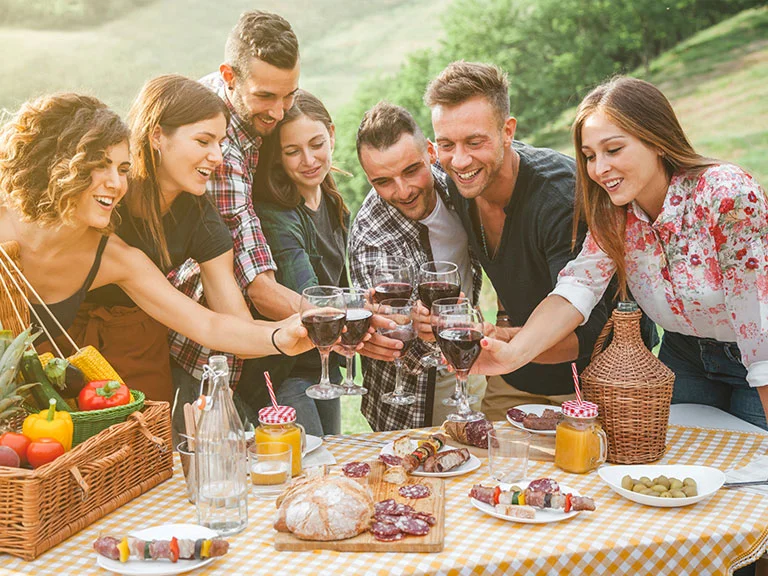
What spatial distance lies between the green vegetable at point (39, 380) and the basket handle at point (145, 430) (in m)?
0.17

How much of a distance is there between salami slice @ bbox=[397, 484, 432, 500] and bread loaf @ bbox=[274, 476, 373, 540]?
158 millimetres

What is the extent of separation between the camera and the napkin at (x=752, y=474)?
219 cm

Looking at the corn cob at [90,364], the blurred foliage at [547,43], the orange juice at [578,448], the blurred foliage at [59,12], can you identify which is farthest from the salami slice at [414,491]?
the blurred foliage at [59,12]

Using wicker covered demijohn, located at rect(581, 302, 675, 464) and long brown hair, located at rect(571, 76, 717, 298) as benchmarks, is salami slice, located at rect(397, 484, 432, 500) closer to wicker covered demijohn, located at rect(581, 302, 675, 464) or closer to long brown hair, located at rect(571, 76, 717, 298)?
wicker covered demijohn, located at rect(581, 302, 675, 464)

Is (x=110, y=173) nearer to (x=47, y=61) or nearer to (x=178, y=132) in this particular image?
(x=178, y=132)

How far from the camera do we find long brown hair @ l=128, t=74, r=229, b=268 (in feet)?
9.92

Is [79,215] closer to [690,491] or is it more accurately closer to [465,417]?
[465,417]

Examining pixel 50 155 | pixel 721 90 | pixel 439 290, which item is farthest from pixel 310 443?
pixel 721 90

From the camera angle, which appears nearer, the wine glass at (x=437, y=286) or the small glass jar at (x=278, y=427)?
the small glass jar at (x=278, y=427)

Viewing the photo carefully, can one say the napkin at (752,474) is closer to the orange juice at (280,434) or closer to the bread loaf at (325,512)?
the bread loaf at (325,512)

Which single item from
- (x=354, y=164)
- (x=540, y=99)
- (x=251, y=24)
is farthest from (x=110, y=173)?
(x=540, y=99)

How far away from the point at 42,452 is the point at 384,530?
79 centimetres

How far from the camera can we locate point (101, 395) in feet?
7.32

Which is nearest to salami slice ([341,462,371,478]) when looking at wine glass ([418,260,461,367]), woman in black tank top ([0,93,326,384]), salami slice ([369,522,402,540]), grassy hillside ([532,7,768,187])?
salami slice ([369,522,402,540])
